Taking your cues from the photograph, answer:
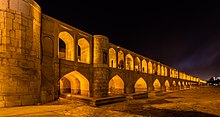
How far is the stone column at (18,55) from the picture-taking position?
25.2 feet

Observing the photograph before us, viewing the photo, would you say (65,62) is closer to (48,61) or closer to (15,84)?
(48,61)

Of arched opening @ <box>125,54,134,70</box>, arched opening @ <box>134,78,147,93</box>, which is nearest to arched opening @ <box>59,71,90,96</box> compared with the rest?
arched opening @ <box>125,54,134,70</box>

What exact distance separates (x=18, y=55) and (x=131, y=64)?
16.6m

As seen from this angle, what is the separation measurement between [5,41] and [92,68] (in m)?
8.32

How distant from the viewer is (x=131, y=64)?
2322 cm

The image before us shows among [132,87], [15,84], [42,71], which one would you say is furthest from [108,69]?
[15,84]

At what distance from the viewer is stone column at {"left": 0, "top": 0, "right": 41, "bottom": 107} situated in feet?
25.2

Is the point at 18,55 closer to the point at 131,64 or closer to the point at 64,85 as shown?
the point at 64,85

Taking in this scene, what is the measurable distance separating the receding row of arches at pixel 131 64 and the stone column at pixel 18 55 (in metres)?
10.9

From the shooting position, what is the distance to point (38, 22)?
32.4 feet

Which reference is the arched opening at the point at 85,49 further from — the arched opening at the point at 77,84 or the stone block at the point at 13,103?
the stone block at the point at 13,103

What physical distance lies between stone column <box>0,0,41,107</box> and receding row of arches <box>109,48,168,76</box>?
35.9 feet

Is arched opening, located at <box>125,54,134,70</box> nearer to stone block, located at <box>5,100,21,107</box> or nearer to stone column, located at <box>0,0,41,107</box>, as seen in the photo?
stone column, located at <box>0,0,41,107</box>

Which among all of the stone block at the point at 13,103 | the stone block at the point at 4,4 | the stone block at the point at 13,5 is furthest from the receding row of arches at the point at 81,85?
the stone block at the point at 4,4
